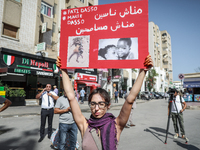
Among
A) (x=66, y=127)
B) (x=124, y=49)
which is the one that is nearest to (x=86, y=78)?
(x=66, y=127)

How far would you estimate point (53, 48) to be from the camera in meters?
21.5

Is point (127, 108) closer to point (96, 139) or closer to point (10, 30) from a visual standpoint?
point (96, 139)

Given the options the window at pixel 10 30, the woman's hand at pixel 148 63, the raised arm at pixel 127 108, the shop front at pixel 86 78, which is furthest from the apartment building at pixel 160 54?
the raised arm at pixel 127 108

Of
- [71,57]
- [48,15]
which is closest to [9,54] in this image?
[48,15]

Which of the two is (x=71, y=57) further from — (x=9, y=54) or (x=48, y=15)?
(x=48, y=15)

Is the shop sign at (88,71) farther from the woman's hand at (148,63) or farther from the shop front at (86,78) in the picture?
the woman's hand at (148,63)

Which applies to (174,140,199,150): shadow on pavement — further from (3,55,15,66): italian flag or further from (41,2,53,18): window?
(41,2,53,18): window

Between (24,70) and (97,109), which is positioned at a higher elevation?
(24,70)

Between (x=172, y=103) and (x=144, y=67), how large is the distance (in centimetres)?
466

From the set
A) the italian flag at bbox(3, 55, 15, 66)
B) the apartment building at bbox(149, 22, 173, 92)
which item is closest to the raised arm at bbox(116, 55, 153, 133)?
the italian flag at bbox(3, 55, 15, 66)

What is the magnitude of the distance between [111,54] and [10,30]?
17650 millimetres

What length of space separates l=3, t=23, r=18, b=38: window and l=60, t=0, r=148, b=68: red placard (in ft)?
54.2

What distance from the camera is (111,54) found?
2338 millimetres

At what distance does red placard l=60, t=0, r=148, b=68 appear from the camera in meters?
2.24
